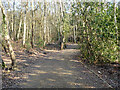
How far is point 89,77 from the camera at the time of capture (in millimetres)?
7543

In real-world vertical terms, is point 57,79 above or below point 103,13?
below

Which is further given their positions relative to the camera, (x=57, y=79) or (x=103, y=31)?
(x=103, y=31)

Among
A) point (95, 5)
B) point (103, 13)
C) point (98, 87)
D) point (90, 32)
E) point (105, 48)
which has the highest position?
point (95, 5)

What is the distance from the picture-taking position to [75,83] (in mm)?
6578

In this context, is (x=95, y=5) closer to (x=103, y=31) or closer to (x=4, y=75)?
(x=103, y=31)

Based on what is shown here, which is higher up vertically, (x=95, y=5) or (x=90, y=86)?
(x=95, y=5)

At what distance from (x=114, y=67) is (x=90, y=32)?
10.9 ft

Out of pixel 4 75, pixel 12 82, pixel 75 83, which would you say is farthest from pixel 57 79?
pixel 4 75

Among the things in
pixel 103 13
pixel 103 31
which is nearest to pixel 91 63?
pixel 103 31

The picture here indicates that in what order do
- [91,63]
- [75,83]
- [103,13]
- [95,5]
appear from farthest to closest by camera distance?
[91,63], [95,5], [103,13], [75,83]

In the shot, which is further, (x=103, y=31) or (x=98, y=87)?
(x=103, y=31)

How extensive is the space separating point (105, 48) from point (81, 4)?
177 inches

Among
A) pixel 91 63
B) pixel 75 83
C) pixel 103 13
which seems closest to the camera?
pixel 75 83

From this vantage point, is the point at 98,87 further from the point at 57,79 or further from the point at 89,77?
the point at 57,79
